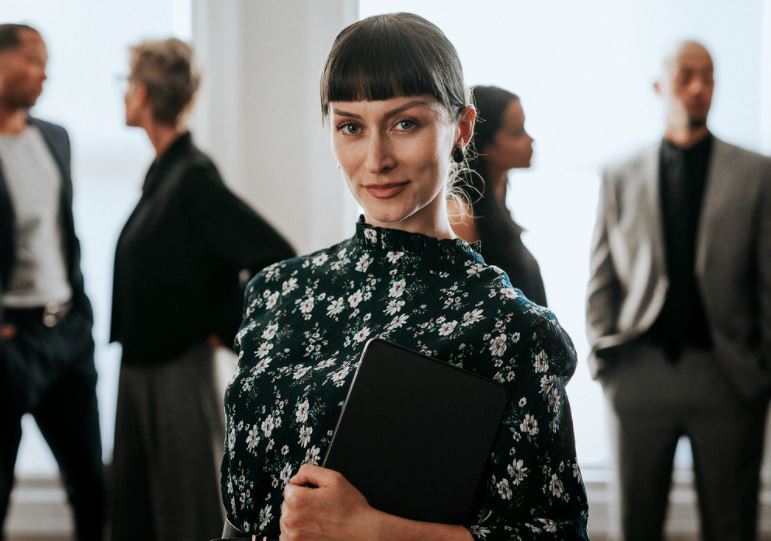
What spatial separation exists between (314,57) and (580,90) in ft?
2.75

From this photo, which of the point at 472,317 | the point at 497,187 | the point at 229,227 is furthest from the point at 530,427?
the point at 229,227

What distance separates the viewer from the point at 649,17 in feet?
8.59

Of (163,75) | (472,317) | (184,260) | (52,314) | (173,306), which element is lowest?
(52,314)

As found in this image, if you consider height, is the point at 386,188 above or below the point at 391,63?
below

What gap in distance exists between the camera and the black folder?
32.4 inches

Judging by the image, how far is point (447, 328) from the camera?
0.89 meters

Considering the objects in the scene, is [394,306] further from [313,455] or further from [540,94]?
[540,94]

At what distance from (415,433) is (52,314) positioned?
5.92ft

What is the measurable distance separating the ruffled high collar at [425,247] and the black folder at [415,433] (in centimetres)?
17

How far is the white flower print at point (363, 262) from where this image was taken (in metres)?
1.00

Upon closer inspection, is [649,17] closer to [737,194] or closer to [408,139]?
[737,194]

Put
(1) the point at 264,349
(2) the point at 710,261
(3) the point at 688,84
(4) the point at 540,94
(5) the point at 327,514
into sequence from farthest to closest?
(4) the point at 540,94, (3) the point at 688,84, (2) the point at 710,261, (1) the point at 264,349, (5) the point at 327,514

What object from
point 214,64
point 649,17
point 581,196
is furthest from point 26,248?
point 649,17

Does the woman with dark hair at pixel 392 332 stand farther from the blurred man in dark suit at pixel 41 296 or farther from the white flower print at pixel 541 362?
the blurred man in dark suit at pixel 41 296
